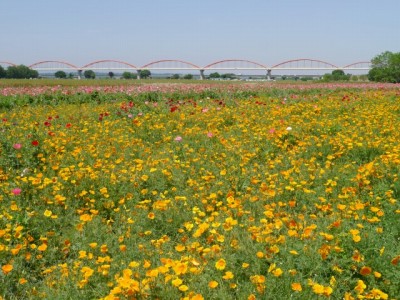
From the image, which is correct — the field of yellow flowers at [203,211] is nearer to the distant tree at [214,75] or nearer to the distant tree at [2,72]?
the distant tree at [2,72]

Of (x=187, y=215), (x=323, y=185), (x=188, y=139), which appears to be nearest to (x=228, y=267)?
(x=187, y=215)

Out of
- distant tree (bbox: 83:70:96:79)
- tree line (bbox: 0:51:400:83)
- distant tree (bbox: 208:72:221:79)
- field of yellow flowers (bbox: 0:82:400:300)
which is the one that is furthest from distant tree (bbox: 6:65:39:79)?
field of yellow flowers (bbox: 0:82:400:300)

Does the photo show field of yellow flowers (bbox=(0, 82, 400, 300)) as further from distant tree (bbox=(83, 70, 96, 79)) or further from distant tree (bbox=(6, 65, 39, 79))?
distant tree (bbox=(83, 70, 96, 79))

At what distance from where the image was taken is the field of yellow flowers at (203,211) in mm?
3096

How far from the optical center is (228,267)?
326 cm

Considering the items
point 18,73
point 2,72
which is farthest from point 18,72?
point 2,72

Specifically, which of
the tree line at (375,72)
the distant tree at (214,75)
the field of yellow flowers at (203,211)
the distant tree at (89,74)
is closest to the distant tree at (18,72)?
the tree line at (375,72)

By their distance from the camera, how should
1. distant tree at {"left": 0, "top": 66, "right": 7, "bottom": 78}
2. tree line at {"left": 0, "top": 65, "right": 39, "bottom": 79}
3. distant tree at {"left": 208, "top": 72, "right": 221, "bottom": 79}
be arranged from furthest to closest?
distant tree at {"left": 208, "top": 72, "right": 221, "bottom": 79}, tree line at {"left": 0, "top": 65, "right": 39, "bottom": 79}, distant tree at {"left": 0, "top": 66, "right": 7, "bottom": 78}

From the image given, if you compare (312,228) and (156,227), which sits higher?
(312,228)

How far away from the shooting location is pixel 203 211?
4.86 meters

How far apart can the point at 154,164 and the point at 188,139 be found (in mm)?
1926

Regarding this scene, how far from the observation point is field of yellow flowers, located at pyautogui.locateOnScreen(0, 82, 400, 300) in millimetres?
3096

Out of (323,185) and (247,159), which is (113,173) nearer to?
(247,159)

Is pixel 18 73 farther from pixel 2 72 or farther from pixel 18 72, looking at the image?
pixel 2 72
